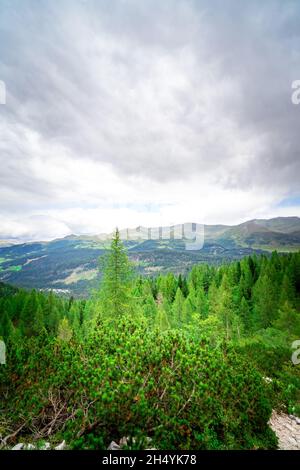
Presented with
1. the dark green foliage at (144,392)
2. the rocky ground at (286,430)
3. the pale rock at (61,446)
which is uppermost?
the dark green foliage at (144,392)

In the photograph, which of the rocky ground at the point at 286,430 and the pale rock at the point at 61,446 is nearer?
the pale rock at the point at 61,446

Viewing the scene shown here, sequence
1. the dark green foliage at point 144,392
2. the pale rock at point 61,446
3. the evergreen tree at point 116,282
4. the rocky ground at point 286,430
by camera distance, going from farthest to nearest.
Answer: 1. the evergreen tree at point 116,282
2. the rocky ground at point 286,430
3. the dark green foliage at point 144,392
4. the pale rock at point 61,446

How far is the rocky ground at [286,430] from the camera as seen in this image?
6035 millimetres

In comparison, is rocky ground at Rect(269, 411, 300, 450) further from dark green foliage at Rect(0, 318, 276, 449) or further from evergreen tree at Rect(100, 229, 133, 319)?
evergreen tree at Rect(100, 229, 133, 319)

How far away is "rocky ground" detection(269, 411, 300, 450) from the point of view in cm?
603

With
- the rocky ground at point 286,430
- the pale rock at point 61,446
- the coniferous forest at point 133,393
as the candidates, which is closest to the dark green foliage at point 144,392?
the coniferous forest at point 133,393

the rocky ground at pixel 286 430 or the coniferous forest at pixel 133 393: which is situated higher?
the coniferous forest at pixel 133 393

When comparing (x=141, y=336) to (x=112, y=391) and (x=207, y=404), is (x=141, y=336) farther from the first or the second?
(x=207, y=404)

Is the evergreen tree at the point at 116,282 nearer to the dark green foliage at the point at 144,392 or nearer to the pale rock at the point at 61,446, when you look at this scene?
the dark green foliage at the point at 144,392

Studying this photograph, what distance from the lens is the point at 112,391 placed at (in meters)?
4.55

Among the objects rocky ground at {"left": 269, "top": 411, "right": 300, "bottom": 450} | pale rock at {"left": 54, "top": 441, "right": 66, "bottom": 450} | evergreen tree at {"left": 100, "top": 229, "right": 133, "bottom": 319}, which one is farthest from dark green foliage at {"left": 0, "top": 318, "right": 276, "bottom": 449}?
evergreen tree at {"left": 100, "top": 229, "right": 133, "bottom": 319}
